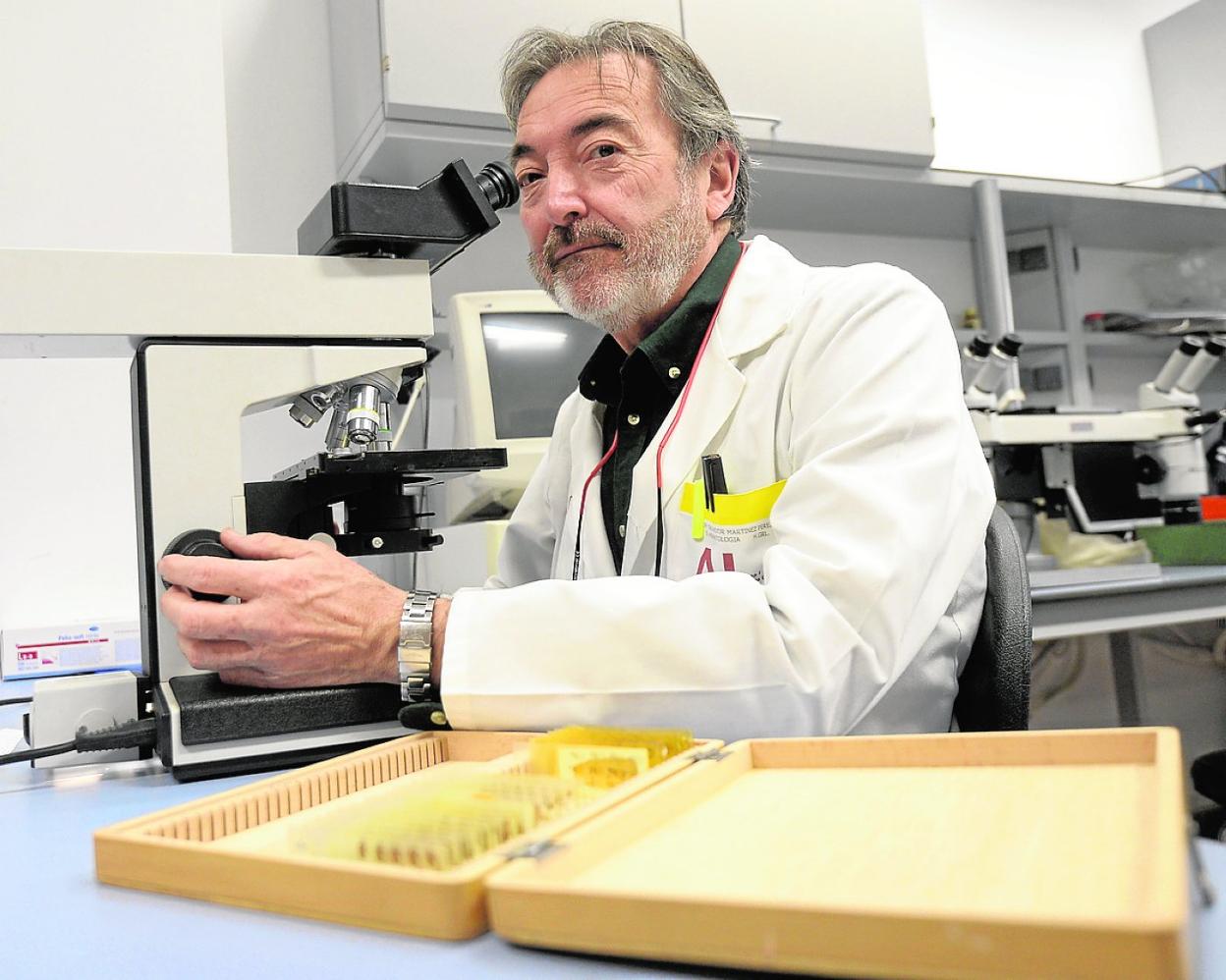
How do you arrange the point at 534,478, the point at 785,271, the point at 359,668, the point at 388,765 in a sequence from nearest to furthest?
the point at 388,765
the point at 359,668
the point at 785,271
the point at 534,478

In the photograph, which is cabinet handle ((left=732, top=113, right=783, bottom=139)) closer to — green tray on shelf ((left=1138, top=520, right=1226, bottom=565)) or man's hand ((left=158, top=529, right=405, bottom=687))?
green tray on shelf ((left=1138, top=520, right=1226, bottom=565))

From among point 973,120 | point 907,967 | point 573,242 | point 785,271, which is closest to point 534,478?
point 573,242

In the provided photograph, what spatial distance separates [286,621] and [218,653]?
2.8 inches

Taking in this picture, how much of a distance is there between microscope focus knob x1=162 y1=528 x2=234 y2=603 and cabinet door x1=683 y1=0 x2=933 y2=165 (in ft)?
5.56

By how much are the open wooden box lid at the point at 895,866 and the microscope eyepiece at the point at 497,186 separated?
65 centimetres

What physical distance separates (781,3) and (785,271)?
137 cm

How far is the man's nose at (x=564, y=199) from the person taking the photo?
1.32m

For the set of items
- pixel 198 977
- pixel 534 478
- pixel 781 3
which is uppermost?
pixel 781 3

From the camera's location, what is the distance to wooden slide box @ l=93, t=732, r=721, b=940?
41cm

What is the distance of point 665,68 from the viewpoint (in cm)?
136

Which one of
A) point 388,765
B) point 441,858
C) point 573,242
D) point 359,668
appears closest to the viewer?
point 441,858

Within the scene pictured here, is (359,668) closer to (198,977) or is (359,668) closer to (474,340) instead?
(198,977)

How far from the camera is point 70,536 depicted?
2.06m

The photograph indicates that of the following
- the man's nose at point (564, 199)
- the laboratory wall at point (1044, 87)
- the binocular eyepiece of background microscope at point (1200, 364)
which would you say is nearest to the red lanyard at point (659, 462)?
the man's nose at point (564, 199)
